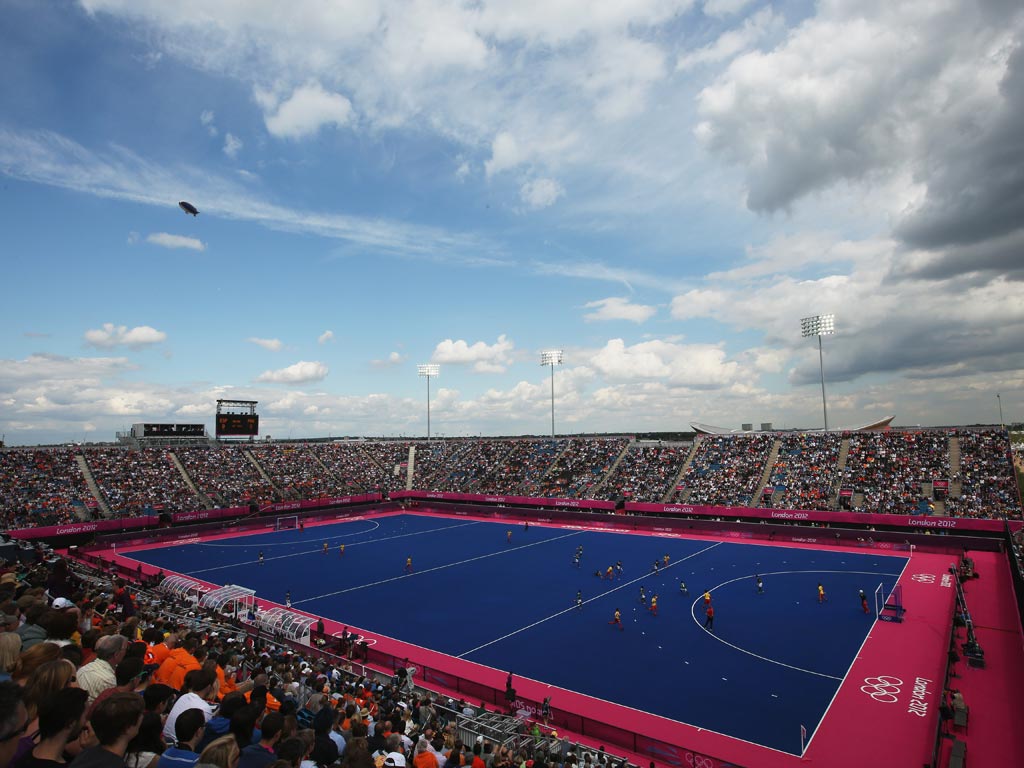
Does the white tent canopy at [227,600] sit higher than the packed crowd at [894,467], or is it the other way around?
the packed crowd at [894,467]

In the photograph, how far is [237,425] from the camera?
8088cm

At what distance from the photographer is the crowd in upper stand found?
5203 cm

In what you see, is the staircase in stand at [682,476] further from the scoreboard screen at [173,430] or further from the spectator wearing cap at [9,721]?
the spectator wearing cap at [9,721]

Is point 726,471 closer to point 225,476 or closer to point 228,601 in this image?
point 228,601

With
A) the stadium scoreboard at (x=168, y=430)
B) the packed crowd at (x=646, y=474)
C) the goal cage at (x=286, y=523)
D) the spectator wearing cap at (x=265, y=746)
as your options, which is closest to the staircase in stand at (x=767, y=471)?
the packed crowd at (x=646, y=474)

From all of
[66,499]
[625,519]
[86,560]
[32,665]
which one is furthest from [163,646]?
[66,499]

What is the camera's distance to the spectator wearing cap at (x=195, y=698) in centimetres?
623

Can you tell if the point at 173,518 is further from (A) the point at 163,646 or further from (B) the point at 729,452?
(B) the point at 729,452

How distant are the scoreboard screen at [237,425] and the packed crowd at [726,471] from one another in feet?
187

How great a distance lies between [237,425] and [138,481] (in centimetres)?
1905

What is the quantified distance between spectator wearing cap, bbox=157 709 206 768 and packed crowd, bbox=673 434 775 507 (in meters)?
58.5

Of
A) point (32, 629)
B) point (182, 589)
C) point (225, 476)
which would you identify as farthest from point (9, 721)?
point (225, 476)

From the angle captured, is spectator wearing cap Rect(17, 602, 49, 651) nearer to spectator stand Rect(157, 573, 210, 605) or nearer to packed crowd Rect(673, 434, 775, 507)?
spectator stand Rect(157, 573, 210, 605)

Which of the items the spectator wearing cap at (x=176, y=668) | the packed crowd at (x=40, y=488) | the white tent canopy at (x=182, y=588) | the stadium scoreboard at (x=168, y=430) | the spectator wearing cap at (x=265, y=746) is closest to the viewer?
the spectator wearing cap at (x=265, y=746)
